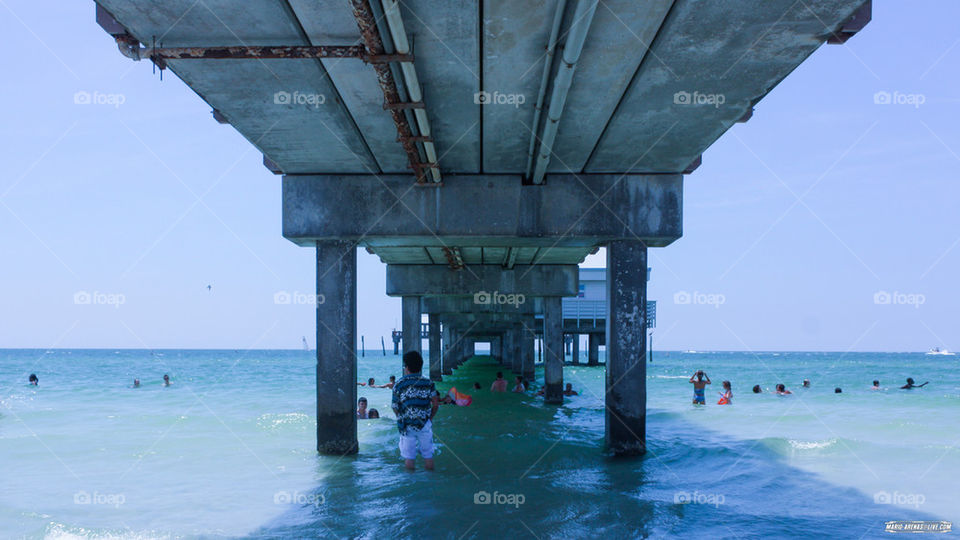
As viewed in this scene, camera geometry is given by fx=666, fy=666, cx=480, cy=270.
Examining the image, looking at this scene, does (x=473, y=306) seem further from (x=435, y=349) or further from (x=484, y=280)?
(x=484, y=280)

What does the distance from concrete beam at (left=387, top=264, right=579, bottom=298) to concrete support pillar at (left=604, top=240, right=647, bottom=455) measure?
9.80m

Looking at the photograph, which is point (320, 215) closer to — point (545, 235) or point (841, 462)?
point (545, 235)

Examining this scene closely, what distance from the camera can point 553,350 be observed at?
20922mm

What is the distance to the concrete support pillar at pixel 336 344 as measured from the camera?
10102mm

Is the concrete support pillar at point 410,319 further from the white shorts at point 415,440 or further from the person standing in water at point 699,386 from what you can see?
the white shorts at point 415,440

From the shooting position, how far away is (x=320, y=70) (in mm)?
6223

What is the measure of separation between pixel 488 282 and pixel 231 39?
15.4 metres

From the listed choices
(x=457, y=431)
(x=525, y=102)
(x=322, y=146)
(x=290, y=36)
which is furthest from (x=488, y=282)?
(x=290, y=36)

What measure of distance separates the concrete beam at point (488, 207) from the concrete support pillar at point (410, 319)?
47.6ft

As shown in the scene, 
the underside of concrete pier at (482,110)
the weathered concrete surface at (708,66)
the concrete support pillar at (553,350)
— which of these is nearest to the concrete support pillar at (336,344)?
the underside of concrete pier at (482,110)

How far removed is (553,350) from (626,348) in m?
11.0

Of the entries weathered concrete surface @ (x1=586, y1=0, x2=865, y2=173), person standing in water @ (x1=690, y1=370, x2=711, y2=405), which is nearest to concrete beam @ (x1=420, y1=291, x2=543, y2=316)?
person standing in water @ (x1=690, y1=370, x2=711, y2=405)

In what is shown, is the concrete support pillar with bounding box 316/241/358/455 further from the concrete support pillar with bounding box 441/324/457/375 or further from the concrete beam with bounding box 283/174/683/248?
the concrete support pillar with bounding box 441/324/457/375

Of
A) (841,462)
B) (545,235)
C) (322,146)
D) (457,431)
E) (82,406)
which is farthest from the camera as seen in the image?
(82,406)
